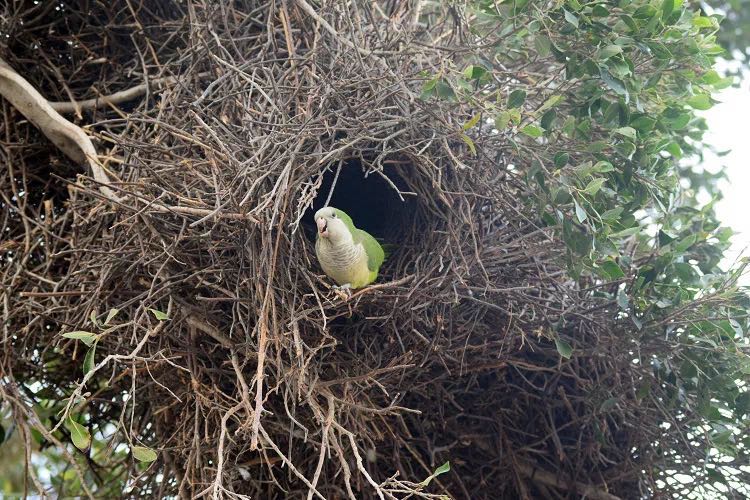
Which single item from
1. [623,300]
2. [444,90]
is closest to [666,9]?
[444,90]

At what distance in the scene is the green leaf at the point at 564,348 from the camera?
155cm

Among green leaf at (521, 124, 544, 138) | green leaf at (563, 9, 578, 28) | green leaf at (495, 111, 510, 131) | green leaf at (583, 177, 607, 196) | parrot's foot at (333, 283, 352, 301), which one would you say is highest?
green leaf at (563, 9, 578, 28)

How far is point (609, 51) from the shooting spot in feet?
4.75

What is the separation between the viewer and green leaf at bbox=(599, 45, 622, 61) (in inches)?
56.9

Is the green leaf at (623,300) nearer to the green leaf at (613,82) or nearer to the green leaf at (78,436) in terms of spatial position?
the green leaf at (613,82)

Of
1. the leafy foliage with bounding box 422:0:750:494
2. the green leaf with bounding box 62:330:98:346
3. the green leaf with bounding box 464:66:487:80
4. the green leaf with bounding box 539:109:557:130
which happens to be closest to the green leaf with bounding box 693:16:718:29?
the leafy foliage with bounding box 422:0:750:494

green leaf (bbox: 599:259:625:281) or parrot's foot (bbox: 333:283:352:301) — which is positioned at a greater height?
green leaf (bbox: 599:259:625:281)

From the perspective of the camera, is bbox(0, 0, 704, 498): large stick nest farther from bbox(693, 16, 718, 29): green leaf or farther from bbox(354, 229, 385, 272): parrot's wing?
bbox(693, 16, 718, 29): green leaf

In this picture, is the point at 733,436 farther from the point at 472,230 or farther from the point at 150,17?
the point at 150,17

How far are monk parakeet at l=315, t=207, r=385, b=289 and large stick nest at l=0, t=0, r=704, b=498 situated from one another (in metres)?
0.05

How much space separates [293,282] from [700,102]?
972mm

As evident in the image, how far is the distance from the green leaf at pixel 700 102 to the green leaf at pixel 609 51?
1.08ft

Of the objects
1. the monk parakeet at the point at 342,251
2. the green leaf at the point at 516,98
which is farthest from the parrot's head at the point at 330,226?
the green leaf at the point at 516,98

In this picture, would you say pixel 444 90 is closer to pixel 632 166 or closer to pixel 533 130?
pixel 533 130
